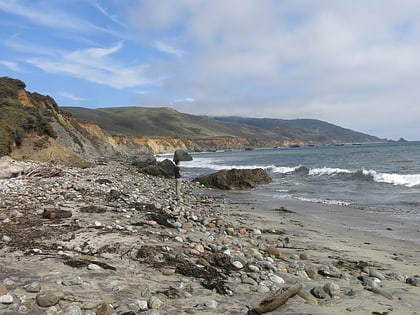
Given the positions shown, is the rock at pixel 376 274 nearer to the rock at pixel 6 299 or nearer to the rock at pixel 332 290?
the rock at pixel 332 290

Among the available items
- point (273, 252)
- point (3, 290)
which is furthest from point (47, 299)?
point (273, 252)

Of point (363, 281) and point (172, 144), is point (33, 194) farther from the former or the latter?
point (172, 144)

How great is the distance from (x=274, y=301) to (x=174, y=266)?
1785 millimetres

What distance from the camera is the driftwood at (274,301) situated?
14.0ft

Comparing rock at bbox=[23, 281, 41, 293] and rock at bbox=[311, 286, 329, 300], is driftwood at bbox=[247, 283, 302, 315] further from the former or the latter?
rock at bbox=[23, 281, 41, 293]

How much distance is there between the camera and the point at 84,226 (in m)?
7.59

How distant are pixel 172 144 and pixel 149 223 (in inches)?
5578

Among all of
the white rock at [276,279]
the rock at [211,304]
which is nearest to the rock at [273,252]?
the white rock at [276,279]

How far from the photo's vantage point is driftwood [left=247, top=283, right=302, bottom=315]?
4.28m

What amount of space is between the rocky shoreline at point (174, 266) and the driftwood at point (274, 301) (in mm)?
45

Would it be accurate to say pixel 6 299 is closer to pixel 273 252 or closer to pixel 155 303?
pixel 155 303

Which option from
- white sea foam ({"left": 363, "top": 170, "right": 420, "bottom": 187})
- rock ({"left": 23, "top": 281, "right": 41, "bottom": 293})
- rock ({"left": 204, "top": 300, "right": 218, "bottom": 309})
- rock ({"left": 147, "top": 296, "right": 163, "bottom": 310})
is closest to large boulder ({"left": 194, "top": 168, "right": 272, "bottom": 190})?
white sea foam ({"left": 363, "top": 170, "right": 420, "bottom": 187})

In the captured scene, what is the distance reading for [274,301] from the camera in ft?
14.6

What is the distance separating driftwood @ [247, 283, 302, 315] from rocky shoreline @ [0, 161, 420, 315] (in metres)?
0.04
